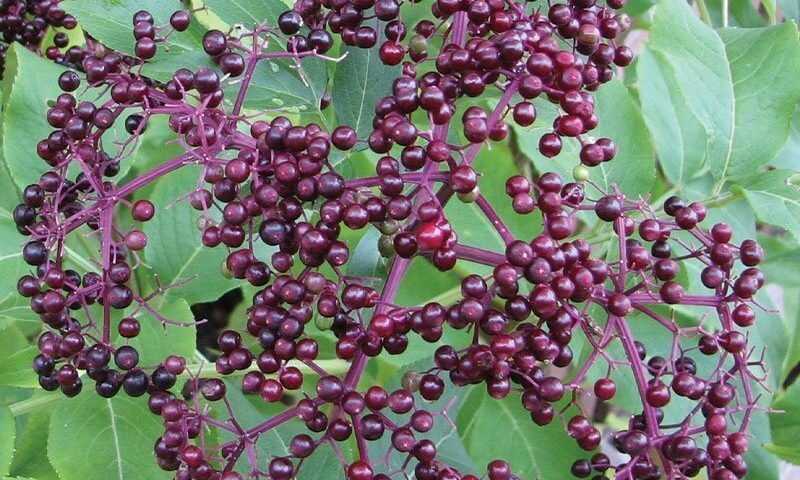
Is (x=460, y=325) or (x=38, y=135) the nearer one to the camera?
(x=460, y=325)

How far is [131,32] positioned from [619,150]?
648 millimetres

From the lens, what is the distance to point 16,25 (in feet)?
4.31

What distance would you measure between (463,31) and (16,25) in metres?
0.74

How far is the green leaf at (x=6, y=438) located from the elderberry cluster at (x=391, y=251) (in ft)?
0.43

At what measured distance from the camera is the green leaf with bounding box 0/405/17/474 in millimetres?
1005

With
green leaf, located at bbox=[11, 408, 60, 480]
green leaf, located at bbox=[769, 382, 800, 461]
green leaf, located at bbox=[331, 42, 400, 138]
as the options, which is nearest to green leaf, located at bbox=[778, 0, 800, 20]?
green leaf, located at bbox=[769, 382, 800, 461]

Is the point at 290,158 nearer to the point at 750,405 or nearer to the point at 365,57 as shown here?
the point at 365,57

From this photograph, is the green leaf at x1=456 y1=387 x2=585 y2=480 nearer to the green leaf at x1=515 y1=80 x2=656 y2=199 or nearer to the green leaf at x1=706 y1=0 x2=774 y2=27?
the green leaf at x1=515 y1=80 x2=656 y2=199

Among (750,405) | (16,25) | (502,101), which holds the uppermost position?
(502,101)

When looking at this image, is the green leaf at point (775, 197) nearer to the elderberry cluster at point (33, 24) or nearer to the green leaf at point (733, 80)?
the green leaf at point (733, 80)

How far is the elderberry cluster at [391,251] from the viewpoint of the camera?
2.63 feet

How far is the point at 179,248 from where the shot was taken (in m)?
1.24

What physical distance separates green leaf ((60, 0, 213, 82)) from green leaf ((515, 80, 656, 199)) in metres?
0.47

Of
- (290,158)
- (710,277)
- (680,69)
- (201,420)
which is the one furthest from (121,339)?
(680,69)
